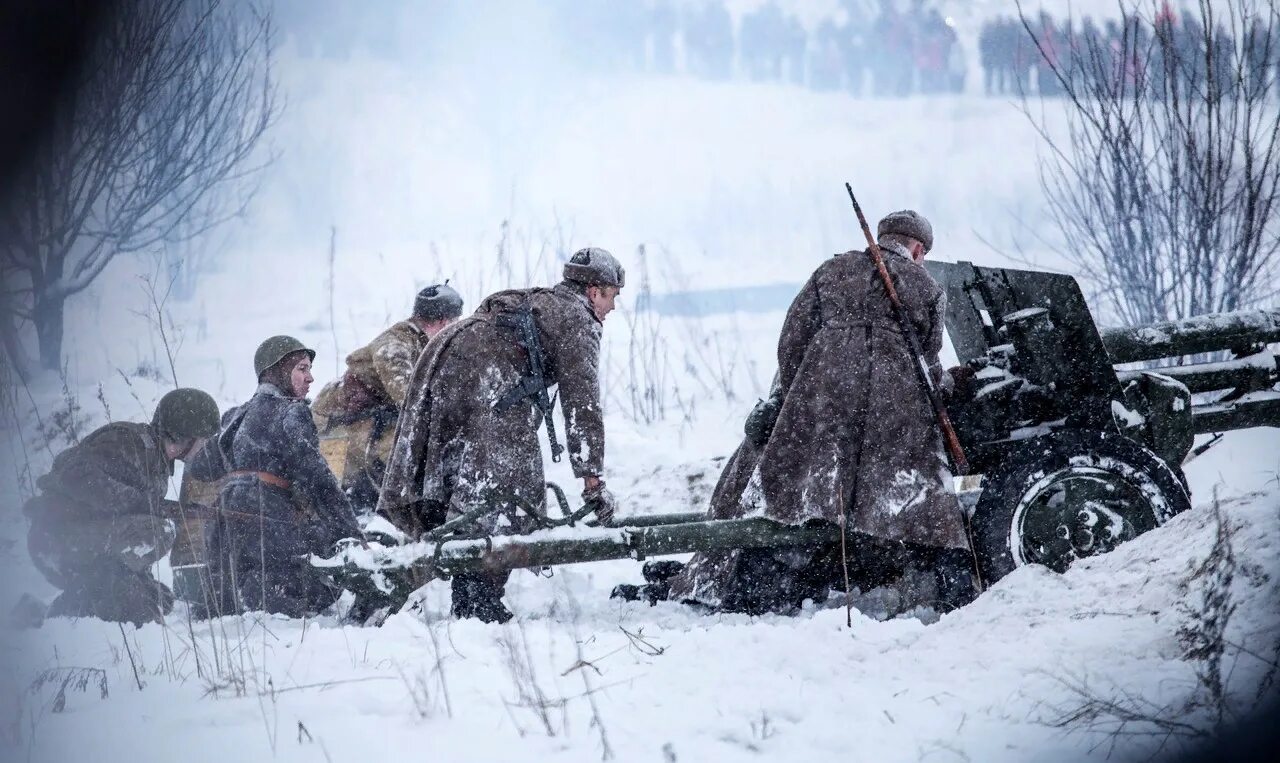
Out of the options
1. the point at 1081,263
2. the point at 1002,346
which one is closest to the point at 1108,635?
the point at 1002,346

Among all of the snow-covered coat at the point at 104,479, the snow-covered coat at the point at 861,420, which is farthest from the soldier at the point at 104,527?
the snow-covered coat at the point at 861,420

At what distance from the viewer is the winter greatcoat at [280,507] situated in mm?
5316

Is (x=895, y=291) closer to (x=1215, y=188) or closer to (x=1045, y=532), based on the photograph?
(x=1045, y=532)

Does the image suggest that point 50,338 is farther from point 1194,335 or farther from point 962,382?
point 1194,335

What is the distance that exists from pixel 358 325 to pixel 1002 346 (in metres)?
11.7

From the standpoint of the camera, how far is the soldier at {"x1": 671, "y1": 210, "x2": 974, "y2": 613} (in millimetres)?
4254

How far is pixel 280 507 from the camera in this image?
5.46m

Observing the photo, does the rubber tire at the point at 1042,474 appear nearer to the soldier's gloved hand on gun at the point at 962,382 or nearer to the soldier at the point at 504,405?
the soldier's gloved hand on gun at the point at 962,382

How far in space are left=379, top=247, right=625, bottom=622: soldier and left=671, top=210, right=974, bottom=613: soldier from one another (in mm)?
783

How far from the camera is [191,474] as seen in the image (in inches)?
230

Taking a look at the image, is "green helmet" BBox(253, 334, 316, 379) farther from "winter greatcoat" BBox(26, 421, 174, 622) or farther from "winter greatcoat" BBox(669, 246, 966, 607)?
"winter greatcoat" BBox(669, 246, 966, 607)

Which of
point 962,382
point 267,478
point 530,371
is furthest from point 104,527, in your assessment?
point 962,382

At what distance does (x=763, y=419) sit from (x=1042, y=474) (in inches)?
51.0

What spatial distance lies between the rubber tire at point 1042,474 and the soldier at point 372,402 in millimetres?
3823
